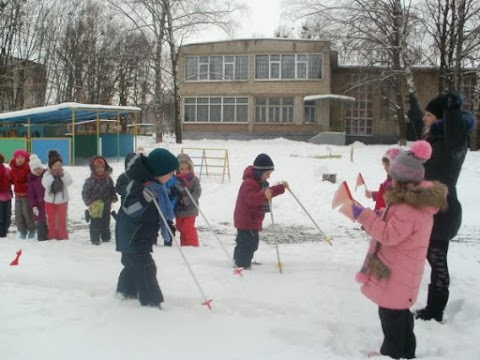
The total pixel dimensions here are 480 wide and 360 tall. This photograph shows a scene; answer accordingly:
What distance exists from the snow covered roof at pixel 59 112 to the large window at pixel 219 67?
15256mm

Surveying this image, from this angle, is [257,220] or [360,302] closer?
[360,302]

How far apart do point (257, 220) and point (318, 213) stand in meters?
5.84

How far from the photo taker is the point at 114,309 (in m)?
4.56

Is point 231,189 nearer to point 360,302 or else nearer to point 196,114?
point 360,302

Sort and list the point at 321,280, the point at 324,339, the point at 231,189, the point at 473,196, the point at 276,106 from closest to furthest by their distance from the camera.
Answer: the point at 324,339 < the point at 321,280 < the point at 473,196 < the point at 231,189 < the point at 276,106

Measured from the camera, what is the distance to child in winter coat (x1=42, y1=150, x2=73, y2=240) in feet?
28.6

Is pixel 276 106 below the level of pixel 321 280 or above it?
above

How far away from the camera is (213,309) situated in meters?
4.73

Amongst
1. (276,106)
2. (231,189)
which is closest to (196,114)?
(276,106)

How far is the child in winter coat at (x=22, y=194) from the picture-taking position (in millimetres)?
9219

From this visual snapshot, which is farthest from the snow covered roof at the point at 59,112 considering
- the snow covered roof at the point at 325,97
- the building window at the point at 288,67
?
the snow covered roof at the point at 325,97

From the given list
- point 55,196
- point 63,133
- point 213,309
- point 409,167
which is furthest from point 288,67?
Result: point 409,167

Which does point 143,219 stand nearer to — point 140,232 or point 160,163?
point 140,232

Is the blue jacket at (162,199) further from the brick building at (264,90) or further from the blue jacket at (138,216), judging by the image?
the brick building at (264,90)
